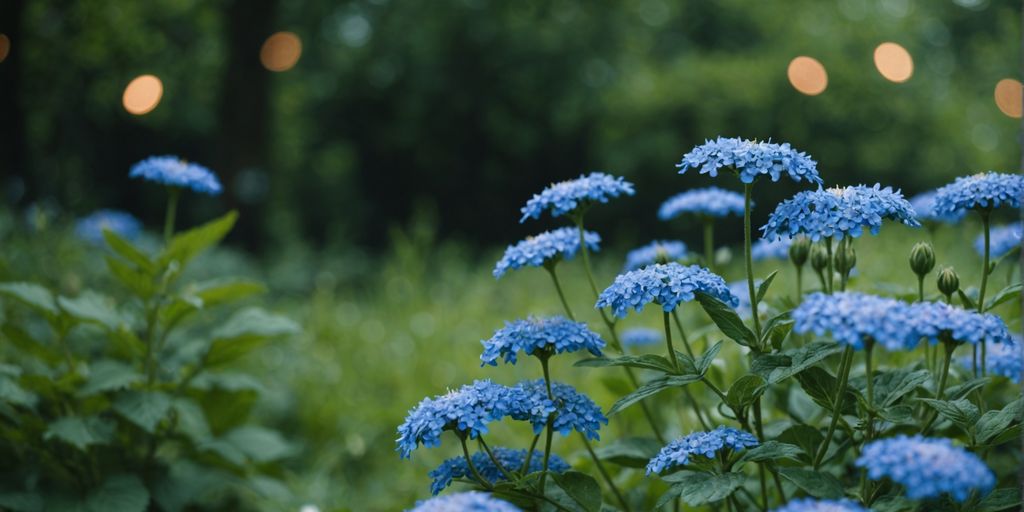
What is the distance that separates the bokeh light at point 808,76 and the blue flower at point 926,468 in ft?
25.3

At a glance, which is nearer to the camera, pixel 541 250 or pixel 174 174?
pixel 541 250

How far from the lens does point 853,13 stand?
10.5 meters

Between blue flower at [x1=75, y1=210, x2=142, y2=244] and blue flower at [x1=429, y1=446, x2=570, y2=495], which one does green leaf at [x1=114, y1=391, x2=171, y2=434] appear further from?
blue flower at [x1=75, y1=210, x2=142, y2=244]

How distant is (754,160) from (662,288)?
0.28 meters

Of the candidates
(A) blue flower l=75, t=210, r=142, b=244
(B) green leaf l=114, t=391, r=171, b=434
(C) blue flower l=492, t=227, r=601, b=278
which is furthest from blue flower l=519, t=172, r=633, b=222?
(A) blue flower l=75, t=210, r=142, b=244

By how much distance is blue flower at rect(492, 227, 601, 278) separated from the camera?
1.78 m

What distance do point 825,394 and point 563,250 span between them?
59 centimetres

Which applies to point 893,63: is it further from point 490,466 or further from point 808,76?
point 490,466

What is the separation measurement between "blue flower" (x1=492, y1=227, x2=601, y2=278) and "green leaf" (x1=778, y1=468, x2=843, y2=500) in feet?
2.05

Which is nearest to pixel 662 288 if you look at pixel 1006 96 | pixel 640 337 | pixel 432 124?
pixel 640 337

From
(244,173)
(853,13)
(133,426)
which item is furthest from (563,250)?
(853,13)

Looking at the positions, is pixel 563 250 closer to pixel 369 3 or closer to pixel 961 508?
pixel 961 508

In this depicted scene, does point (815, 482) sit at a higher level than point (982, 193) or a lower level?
lower

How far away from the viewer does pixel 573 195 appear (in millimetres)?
1786
